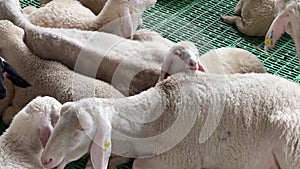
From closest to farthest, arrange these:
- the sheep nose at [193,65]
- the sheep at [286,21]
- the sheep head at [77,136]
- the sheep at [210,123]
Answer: the sheep head at [77,136] < the sheep at [210,123] < the sheep nose at [193,65] < the sheep at [286,21]

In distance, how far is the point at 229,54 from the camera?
9.62 ft

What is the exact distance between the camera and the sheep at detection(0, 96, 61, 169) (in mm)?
2430

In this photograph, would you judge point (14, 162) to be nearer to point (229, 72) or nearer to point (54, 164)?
point (54, 164)

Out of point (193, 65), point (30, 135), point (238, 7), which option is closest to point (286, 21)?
point (193, 65)

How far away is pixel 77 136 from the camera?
2.20m

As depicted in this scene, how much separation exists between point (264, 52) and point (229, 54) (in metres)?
0.50

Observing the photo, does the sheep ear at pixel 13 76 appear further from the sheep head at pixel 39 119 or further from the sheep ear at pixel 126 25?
the sheep ear at pixel 126 25

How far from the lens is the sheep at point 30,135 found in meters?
2.43

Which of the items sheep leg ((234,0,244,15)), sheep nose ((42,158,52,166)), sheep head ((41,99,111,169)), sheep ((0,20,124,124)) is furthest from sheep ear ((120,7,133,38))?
sheep nose ((42,158,52,166))

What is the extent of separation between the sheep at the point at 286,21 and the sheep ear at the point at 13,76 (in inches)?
46.8

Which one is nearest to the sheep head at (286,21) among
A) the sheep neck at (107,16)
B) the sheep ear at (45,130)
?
the sheep neck at (107,16)

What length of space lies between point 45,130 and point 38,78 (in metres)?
0.43

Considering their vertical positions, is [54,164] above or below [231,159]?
above

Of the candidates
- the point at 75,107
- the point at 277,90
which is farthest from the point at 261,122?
→ the point at 75,107
